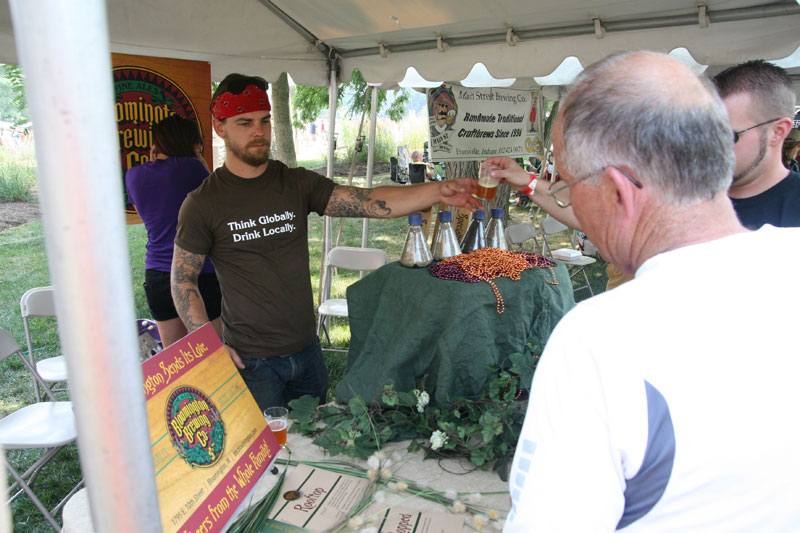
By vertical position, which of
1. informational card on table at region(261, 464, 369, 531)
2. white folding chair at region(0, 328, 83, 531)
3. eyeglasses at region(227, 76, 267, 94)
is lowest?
white folding chair at region(0, 328, 83, 531)

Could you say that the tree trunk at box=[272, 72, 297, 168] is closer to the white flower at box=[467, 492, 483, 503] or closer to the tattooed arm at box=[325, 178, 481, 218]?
the tattooed arm at box=[325, 178, 481, 218]

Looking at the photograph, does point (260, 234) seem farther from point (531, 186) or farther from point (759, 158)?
point (759, 158)

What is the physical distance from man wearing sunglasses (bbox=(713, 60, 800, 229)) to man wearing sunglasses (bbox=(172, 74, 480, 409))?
1010 millimetres

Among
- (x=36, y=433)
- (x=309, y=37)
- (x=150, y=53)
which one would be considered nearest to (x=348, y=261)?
(x=309, y=37)

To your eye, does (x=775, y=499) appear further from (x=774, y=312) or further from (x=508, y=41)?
(x=508, y=41)

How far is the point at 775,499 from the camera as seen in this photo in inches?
28.2

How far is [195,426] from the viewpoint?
1.22 m

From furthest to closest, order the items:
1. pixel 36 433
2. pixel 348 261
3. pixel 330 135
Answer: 1. pixel 348 261
2. pixel 330 135
3. pixel 36 433

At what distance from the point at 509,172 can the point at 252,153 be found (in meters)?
1.11

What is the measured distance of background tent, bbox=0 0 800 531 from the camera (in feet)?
1.68

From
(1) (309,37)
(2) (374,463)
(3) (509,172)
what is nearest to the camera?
(2) (374,463)

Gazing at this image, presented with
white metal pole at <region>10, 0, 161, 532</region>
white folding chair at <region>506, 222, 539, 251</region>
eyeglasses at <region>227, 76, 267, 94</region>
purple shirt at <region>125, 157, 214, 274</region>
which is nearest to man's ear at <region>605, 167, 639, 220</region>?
white metal pole at <region>10, 0, 161, 532</region>

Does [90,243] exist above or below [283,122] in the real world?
below

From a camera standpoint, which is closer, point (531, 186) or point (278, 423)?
point (278, 423)
